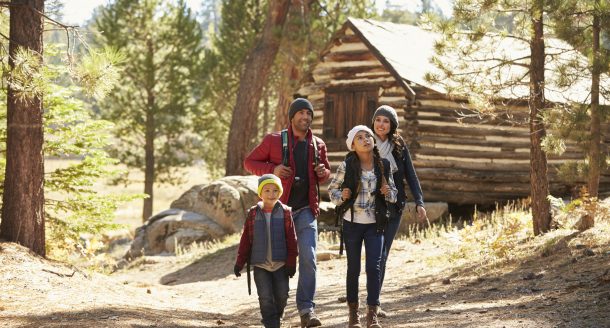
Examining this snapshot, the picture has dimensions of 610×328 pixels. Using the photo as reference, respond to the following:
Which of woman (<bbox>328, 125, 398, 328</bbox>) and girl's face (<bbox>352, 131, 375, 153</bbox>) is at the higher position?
girl's face (<bbox>352, 131, 375, 153</bbox>)

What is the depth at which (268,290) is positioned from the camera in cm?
627

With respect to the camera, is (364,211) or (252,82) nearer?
(364,211)

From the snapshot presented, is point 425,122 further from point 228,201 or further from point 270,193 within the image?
point 270,193

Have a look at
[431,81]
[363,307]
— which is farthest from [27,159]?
[431,81]

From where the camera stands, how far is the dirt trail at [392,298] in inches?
278

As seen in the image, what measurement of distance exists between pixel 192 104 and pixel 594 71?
21.9m

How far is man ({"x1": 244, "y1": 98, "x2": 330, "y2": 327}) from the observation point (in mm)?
6699

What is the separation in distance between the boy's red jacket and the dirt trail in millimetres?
1503

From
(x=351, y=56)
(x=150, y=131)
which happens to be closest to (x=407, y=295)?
(x=351, y=56)

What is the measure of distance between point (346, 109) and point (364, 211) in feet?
40.2

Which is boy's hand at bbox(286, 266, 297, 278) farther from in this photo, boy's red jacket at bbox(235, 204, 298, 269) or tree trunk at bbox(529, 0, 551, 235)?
tree trunk at bbox(529, 0, 551, 235)

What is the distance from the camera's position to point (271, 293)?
6.30 meters

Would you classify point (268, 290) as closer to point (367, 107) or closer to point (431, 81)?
point (431, 81)

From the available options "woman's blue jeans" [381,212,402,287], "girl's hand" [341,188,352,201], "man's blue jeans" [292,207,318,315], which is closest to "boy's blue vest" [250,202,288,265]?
"man's blue jeans" [292,207,318,315]
